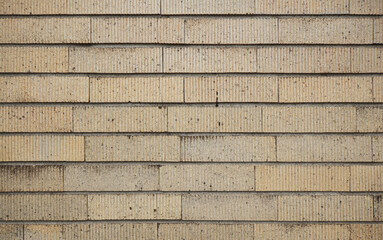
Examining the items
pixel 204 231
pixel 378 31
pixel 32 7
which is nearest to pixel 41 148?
pixel 32 7

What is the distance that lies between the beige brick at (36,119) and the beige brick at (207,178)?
0.90m

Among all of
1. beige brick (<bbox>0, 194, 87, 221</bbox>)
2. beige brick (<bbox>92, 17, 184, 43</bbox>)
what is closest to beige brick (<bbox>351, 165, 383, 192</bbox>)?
beige brick (<bbox>92, 17, 184, 43</bbox>)

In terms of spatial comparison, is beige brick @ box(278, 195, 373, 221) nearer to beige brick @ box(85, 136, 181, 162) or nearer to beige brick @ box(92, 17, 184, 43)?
beige brick @ box(85, 136, 181, 162)

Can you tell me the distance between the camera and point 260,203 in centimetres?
256

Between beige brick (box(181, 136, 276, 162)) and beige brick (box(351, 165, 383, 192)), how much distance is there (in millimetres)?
683

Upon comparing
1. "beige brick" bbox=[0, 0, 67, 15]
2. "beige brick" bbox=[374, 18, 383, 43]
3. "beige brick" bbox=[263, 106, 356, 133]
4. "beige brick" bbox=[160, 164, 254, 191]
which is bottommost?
"beige brick" bbox=[160, 164, 254, 191]

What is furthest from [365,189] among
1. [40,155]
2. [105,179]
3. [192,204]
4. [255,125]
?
[40,155]

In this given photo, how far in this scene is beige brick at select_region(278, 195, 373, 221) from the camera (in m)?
2.56

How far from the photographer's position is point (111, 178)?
256cm

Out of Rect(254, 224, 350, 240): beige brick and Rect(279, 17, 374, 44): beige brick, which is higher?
Rect(279, 17, 374, 44): beige brick

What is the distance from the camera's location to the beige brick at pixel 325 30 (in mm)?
2559

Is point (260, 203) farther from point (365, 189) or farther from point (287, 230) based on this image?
point (365, 189)

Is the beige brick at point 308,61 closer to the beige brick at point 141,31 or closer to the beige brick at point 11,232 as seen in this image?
the beige brick at point 141,31

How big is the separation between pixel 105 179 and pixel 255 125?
1319 mm
